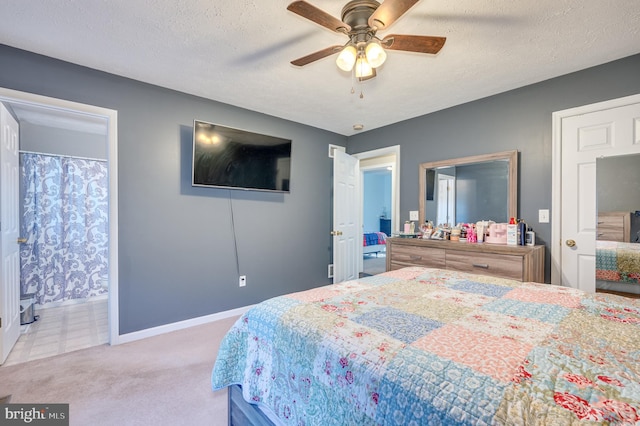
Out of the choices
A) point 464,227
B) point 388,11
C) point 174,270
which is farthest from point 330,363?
point 464,227

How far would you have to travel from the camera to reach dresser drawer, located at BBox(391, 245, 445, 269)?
9.45 ft

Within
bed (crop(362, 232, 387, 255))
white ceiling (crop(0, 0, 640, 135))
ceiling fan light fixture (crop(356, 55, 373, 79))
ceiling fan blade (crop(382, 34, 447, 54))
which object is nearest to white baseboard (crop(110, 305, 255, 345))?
white ceiling (crop(0, 0, 640, 135))

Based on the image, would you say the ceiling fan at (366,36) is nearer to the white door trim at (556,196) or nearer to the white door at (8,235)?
the white door trim at (556,196)

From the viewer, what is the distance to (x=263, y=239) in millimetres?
3521

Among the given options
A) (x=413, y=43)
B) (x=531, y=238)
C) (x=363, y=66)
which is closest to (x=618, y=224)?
(x=531, y=238)

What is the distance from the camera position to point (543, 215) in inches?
103

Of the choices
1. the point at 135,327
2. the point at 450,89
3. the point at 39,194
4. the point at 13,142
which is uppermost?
the point at 450,89

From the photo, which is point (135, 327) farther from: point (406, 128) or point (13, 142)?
point (406, 128)

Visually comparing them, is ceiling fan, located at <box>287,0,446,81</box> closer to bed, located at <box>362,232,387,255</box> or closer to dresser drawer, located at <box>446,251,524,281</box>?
dresser drawer, located at <box>446,251,524,281</box>

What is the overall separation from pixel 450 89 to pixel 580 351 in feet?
8.34

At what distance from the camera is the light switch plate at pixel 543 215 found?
2.59 metres

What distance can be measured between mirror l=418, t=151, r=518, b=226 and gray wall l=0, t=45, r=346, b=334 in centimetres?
168

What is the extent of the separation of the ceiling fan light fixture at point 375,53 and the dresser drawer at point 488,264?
1927mm

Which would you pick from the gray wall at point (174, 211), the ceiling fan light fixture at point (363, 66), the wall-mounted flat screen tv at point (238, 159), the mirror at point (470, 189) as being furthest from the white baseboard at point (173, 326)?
the ceiling fan light fixture at point (363, 66)
